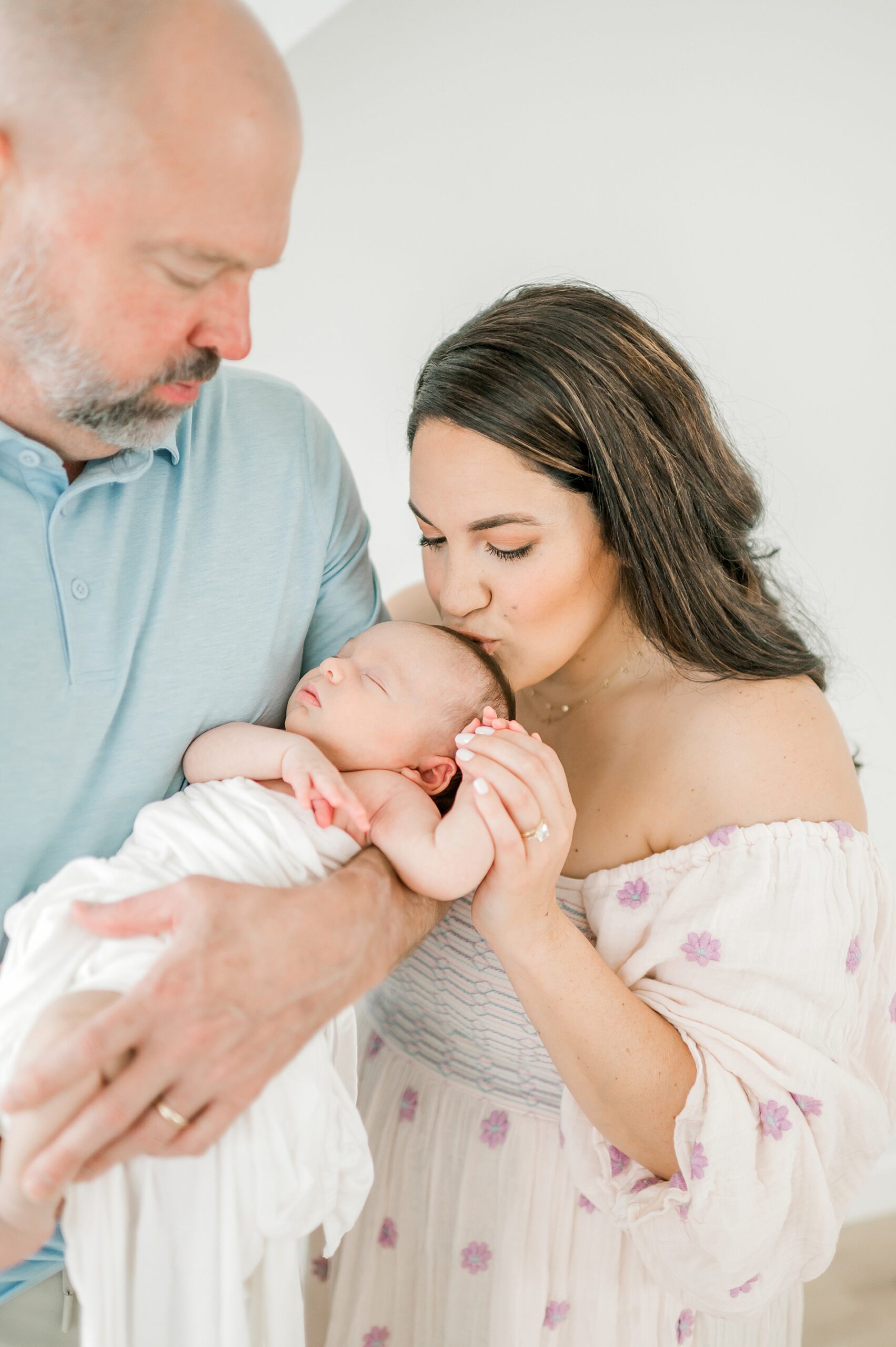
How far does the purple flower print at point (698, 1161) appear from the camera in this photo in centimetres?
136

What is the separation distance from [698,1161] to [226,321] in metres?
1.25

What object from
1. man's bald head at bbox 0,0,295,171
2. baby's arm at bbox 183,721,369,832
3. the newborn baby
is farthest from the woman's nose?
man's bald head at bbox 0,0,295,171

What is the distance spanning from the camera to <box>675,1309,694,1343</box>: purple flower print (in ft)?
5.15

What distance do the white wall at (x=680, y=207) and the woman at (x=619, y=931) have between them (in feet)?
2.78

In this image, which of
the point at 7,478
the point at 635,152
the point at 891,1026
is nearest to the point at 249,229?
the point at 7,478

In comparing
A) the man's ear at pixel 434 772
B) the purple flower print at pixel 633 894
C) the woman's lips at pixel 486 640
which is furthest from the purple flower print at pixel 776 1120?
the woman's lips at pixel 486 640

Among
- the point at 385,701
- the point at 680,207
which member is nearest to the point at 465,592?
the point at 385,701

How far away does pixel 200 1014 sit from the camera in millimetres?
1096

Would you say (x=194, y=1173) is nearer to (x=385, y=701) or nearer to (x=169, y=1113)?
(x=169, y=1113)

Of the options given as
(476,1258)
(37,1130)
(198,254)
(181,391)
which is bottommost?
(476,1258)

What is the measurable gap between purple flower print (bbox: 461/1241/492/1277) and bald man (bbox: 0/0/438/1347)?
61 centimetres

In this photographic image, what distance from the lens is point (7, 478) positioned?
122 cm

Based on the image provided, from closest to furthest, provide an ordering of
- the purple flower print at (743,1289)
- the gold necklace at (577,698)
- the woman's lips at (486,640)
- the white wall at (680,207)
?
the purple flower print at (743,1289) → the woman's lips at (486,640) → the gold necklace at (577,698) → the white wall at (680,207)

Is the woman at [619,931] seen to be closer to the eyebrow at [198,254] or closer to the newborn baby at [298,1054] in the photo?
the newborn baby at [298,1054]
